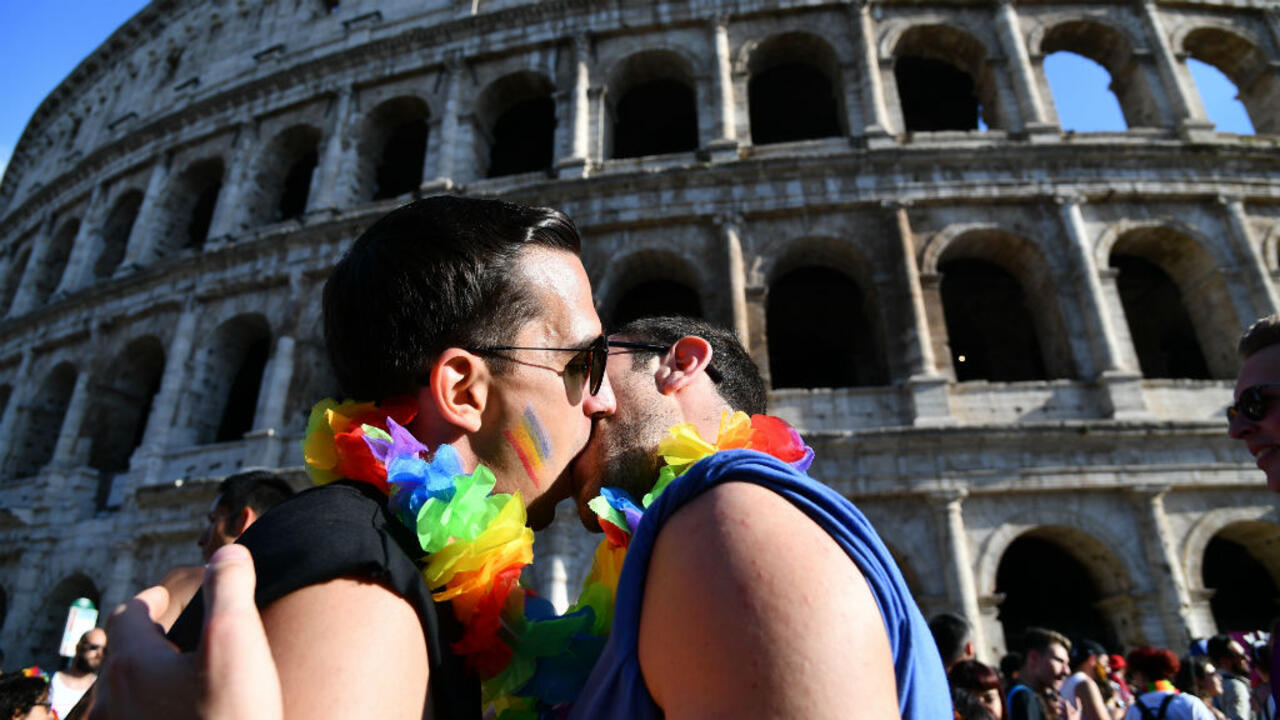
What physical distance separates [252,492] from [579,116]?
11637 mm

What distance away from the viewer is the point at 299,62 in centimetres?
1720

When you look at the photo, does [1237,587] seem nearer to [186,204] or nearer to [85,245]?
[186,204]

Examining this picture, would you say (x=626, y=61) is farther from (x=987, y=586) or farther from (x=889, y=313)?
(x=987, y=586)

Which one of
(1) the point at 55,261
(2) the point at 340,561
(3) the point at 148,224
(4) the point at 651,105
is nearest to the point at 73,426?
(3) the point at 148,224

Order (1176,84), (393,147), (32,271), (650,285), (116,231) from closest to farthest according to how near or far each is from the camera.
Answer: (1176,84)
(650,285)
(393,147)
(116,231)
(32,271)

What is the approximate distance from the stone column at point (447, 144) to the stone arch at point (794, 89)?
6.35 m

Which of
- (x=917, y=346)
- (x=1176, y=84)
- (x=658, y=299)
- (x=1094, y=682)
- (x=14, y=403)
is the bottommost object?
(x=1094, y=682)

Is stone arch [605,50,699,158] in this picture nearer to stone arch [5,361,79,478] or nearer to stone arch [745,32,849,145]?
stone arch [745,32,849,145]

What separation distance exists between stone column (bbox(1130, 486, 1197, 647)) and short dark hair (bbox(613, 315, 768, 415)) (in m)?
10.6

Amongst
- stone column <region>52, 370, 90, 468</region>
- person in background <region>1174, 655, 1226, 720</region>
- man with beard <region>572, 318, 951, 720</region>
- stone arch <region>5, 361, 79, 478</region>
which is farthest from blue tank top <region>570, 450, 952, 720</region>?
stone arch <region>5, 361, 79, 478</region>

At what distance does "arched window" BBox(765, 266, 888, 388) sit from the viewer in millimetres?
14609

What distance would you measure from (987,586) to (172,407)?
1518 cm

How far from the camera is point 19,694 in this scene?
13.4 feet

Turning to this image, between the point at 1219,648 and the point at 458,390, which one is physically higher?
the point at 1219,648
